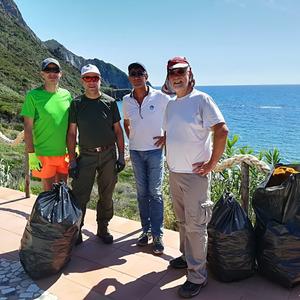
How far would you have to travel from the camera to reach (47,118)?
301 cm

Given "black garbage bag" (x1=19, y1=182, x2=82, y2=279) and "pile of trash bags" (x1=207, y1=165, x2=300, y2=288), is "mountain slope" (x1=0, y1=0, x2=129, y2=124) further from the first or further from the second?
"pile of trash bags" (x1=207, y1=165, x2=300, y2=288)

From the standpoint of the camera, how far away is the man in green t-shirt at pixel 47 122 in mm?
2998

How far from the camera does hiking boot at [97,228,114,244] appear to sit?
336 cm

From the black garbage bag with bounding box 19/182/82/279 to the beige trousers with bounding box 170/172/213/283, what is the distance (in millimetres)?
889

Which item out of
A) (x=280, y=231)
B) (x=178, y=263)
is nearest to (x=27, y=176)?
(x=178, y=263)

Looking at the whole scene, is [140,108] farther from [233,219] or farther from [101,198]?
[233,219]

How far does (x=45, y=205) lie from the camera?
8.83 ft

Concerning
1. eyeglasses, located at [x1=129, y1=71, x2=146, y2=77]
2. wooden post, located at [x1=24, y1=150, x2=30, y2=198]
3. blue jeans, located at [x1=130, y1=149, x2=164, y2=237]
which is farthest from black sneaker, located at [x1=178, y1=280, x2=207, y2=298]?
wooden post, located at [x1=24, y1=150, x2=30, y2=198]

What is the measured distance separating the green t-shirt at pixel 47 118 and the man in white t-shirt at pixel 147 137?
0.56 m

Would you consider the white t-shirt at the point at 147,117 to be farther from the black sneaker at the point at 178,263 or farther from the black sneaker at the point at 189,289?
the black sneaker at the point at 189,289

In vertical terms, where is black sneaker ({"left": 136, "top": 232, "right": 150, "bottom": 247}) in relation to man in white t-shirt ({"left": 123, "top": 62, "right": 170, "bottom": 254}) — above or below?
below

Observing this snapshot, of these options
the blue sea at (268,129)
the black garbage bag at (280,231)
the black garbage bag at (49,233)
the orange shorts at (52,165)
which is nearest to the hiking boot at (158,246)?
the black garbage bag at (49,233)

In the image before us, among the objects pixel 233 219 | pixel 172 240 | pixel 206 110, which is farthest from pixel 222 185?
pixel 206 110

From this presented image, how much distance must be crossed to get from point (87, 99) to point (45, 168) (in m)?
0.74
